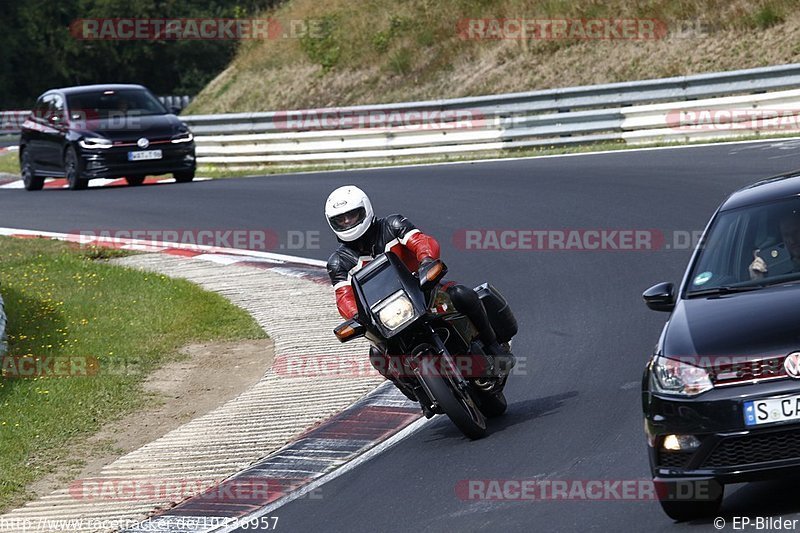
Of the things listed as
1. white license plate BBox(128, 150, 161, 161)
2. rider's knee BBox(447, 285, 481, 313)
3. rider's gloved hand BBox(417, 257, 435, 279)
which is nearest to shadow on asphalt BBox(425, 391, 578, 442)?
rider's knee BBox(447, 285, 481, 313)

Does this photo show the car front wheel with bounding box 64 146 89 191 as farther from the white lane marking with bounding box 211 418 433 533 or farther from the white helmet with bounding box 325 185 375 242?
the white helmet with bounding box 325 185 375 242

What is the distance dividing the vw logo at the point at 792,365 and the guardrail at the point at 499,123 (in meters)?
15.3

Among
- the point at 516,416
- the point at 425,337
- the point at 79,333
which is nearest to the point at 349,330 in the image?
the point at 425,337

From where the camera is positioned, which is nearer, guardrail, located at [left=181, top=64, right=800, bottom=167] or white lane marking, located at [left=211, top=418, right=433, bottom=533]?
white lane marking, located at [left=211, top=418, right=433, bottom=533]

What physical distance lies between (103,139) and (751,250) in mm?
17851

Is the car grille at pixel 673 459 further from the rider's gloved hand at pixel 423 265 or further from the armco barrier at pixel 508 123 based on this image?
the armco barrier at pixel 508 123

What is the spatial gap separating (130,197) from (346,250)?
45.6 feet

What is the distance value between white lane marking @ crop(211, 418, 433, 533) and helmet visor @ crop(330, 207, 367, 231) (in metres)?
1.39

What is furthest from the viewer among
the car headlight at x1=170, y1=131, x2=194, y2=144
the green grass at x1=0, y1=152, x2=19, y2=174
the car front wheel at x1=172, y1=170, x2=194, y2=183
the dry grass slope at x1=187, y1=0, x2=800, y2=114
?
the green grass at x1=0, y1=152, x2=19, y2=174

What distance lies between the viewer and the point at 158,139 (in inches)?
930

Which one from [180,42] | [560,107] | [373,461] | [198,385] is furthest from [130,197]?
[180,42]

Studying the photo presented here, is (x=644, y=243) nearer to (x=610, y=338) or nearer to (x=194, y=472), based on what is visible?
(x=610, y=338)

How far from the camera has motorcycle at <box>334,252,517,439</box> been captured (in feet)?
26.9

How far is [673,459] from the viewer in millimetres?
6168
